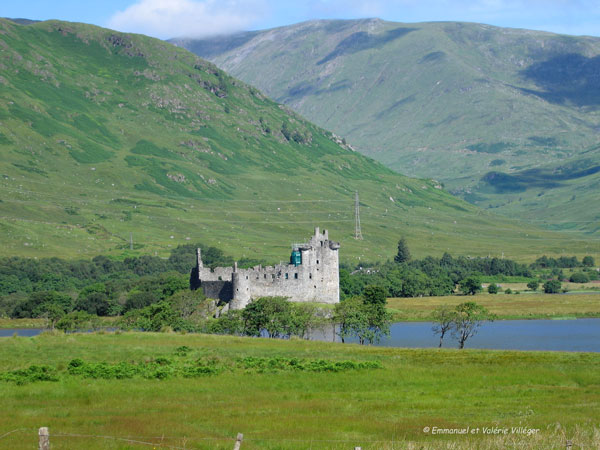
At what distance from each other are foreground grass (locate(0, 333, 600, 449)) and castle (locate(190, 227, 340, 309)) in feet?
182

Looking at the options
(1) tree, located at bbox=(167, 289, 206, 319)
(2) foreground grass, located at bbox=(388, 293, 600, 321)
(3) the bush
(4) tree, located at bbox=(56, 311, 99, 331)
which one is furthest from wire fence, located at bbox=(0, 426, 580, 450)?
(2) foreground grass, located at bbox=(388, 293, 600, 321)

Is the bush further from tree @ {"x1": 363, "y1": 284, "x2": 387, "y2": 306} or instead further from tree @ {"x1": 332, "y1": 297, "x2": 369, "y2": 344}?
tree @ {"x1": 363, "y1": 284, "x2": 387, "y2": 306}

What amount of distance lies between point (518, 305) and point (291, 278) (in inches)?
1850

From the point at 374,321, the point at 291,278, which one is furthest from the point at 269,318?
the point at 291,278

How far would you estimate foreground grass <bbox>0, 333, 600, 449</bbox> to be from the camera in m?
32.2

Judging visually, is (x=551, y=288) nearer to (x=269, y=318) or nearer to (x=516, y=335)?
(x=516, y=335)

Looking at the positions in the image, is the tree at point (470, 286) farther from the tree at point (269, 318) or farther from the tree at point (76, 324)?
the tree at point (269, 318)

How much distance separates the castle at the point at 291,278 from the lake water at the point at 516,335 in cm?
1167

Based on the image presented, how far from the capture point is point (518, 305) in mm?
149000

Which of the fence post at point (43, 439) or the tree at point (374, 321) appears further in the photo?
the tree at point (374, 321)

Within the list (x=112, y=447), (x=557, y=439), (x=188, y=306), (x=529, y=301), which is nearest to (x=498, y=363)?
(x=557, y=439)

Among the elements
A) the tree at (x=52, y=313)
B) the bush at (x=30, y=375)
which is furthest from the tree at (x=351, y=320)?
the tree at (x=52, y=313)

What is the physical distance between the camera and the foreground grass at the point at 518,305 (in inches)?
5344

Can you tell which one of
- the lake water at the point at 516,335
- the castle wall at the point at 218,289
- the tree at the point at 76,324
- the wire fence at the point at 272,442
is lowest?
the lake water at the point at 516,335
